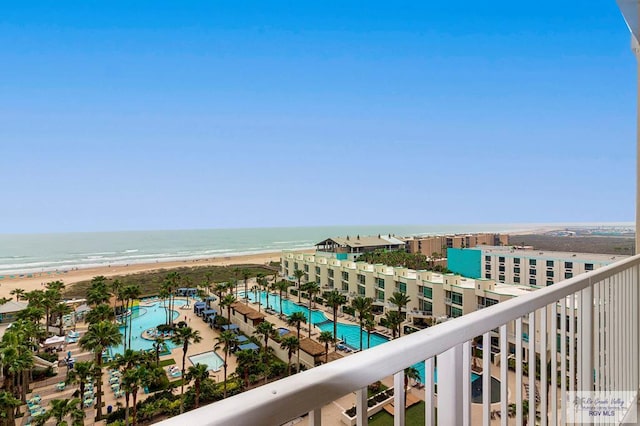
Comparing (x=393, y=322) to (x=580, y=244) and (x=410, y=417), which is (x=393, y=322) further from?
(x=410, y=417)

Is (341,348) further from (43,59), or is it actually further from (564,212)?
(564,212)

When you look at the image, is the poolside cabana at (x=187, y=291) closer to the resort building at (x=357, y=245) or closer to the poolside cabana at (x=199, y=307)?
the poolside cabana at (x=199, y=307)

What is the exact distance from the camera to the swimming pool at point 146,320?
1080cm

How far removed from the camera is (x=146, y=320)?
13.1 m

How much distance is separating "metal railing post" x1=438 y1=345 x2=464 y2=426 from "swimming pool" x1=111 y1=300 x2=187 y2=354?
11.2 metres

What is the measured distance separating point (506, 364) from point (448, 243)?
24.3m

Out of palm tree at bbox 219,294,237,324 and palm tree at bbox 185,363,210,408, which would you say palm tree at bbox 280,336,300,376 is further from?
palm tree at bbox 219,294,237,324

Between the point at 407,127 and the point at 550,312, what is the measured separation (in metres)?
32.1

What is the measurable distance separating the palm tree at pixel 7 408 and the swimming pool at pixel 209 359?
423cm

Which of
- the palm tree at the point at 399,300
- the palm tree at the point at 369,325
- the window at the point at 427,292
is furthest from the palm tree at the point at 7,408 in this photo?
the window at the point at 427,292

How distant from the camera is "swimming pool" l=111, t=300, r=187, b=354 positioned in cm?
1080

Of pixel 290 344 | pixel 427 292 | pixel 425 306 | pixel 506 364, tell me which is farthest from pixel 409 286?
pixel 506 364

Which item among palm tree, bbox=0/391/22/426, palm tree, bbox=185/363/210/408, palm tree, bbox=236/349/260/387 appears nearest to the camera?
palm tree, bbox=0/391/22/426

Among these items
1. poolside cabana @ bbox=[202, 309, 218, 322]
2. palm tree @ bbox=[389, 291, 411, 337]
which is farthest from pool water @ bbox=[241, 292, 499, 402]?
poolside cabana @ bbox=[202, 309, 218, 322]
